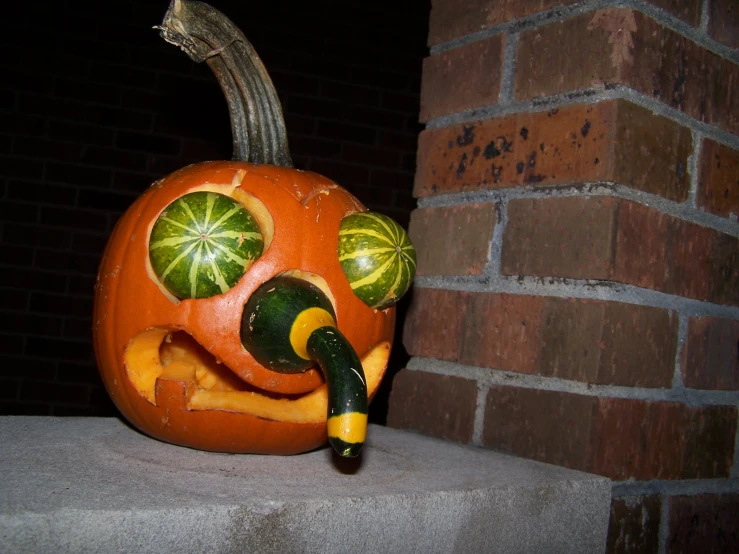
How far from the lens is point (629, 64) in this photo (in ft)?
3.33

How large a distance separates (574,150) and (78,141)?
87.5 inches

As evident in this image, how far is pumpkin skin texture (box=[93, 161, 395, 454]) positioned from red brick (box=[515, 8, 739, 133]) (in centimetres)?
37

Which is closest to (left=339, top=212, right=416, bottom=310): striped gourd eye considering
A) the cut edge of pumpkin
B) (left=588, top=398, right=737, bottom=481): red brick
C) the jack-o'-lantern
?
the jack-o'-lantern

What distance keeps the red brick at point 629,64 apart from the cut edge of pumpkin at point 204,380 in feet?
1.54

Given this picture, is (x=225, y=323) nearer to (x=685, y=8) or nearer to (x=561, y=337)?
(x=561, y=337)

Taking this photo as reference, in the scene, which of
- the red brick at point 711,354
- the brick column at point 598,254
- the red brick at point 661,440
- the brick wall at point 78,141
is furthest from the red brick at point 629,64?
the brick wall at point 78,141

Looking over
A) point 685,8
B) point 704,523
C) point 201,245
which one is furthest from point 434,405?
point 685,8

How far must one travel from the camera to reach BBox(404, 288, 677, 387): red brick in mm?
1005

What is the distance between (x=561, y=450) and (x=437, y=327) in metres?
0.30

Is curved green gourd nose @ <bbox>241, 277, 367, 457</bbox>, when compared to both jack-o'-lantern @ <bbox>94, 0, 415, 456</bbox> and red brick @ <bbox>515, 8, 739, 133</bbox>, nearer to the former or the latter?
jack-o'-lantern @ <bbox>94, 0, 415, 456</bbox>

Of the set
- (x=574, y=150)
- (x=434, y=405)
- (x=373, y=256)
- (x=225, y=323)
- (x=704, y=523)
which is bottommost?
(x=704, y=523)

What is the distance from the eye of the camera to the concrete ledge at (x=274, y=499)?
0.63 meters

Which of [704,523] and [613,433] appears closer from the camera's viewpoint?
[613,433]

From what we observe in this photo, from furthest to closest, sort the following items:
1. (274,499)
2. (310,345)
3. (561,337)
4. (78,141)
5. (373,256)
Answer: (78,141)
(561,337)
(373,256)
(310,345)
(274,499)
